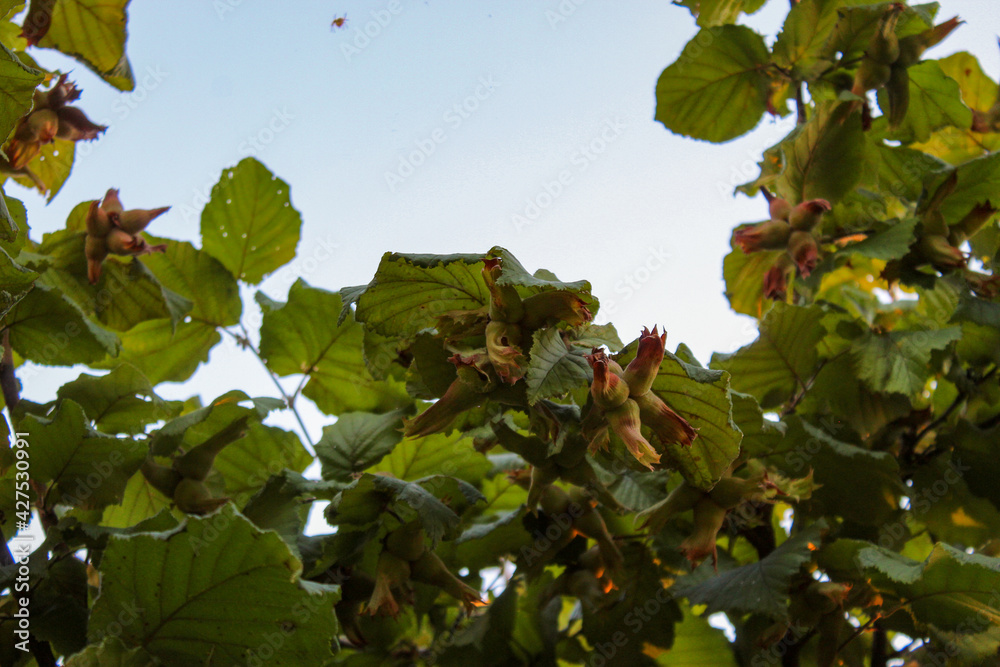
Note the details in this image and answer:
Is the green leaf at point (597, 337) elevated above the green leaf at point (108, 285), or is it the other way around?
the green leaf at point (108, 285)

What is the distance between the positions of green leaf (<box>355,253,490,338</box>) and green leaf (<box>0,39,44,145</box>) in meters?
0.45

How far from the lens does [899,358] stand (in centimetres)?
161

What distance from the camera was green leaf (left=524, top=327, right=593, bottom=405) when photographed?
85 cm

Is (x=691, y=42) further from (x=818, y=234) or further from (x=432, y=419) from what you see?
(x=432, y=419)

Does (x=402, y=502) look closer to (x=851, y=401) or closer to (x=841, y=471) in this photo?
(x=841, y=471)

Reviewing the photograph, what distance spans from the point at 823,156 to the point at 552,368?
1.07 m

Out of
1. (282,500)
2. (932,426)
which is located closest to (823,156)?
(932,426)

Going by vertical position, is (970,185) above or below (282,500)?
above

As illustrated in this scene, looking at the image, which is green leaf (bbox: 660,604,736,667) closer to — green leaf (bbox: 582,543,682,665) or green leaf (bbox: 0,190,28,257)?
green leaf (bbox: 582,543,682,665)

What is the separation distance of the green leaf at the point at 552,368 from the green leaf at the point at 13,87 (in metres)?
0.65

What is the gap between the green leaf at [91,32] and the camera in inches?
67.7

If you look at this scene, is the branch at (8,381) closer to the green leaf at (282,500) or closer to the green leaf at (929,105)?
the green leaf at (282,500)

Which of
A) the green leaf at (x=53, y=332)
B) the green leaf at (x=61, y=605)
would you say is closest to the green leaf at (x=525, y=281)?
the green leaf at (x=61, y=605)

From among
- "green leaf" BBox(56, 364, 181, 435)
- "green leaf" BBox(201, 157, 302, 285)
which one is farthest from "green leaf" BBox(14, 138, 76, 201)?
"green leaf" BBox(56, 364, 181, 435)
